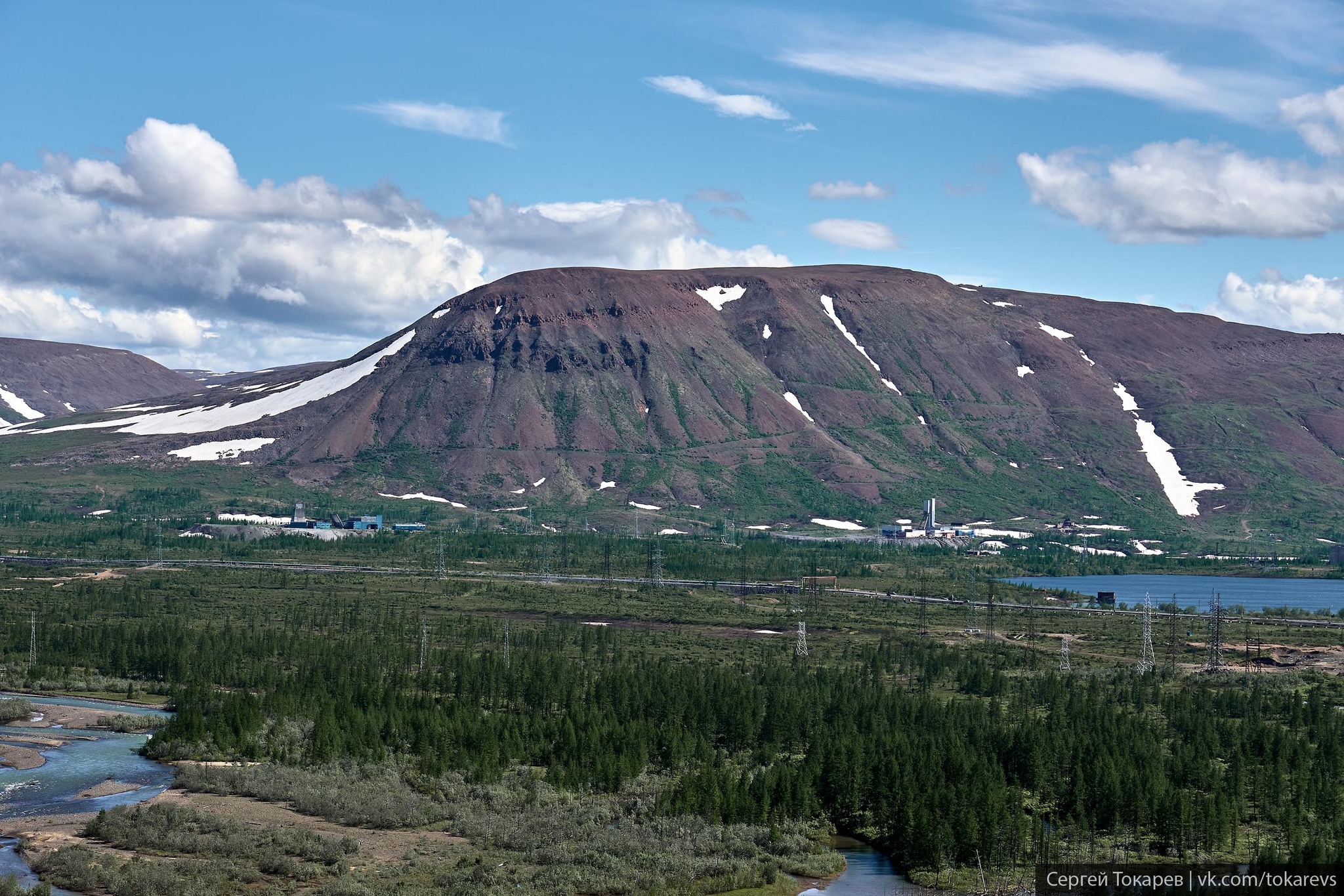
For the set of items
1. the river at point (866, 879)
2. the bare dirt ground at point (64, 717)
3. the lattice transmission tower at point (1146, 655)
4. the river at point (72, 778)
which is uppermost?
the lattice transmission tower at point (1146, 655)

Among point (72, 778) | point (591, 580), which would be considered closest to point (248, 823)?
point (72, 778)

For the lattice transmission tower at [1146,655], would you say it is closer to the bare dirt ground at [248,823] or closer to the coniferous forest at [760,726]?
the coniferous forest at [760,726]

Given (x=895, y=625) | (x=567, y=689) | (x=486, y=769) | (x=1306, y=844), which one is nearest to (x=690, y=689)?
(x=567, y=689)

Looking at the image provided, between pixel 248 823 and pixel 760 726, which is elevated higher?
pixel 760 726

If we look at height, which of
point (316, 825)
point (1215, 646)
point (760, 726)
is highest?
point (1215, 646)

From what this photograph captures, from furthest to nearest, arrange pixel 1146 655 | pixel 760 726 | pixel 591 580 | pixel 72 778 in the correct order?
pixel 591 580 < pixel 1146 655 < pixel 760 726 < pixel 72 778

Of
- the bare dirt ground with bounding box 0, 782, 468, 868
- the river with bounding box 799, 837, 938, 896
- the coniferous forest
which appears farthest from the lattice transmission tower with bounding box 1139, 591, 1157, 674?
the bare dirt ground with bounding box 0, 782, 468, 868

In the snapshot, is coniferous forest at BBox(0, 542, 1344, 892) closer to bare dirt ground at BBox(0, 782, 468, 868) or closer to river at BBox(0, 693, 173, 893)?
bare dirt ground at BBox(0, 782, 468, 868)

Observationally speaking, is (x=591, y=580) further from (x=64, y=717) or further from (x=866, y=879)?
(x=866, y=879)

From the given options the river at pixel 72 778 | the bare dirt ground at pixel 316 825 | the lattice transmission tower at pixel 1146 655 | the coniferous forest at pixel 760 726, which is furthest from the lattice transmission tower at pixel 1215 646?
the river at pixel 72 778
